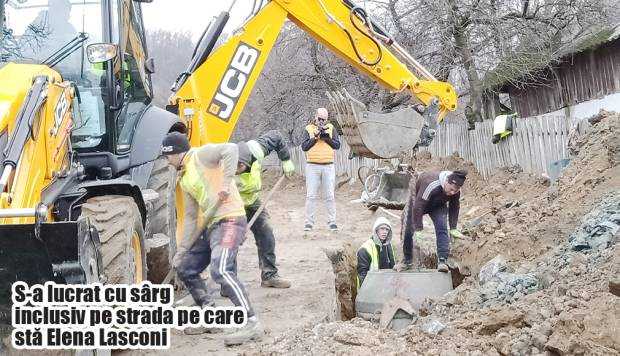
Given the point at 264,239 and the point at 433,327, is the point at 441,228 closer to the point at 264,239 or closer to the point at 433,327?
the point at 264,239

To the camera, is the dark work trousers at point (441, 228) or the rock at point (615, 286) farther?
the dark work trousers at point (441, 228)

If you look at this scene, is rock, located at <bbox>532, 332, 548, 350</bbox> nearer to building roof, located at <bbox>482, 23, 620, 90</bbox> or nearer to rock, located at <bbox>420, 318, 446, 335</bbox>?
rock, located at <bbox>420, 318, 446, 335</bbox>

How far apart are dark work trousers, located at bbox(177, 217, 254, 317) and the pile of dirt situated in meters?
0.58

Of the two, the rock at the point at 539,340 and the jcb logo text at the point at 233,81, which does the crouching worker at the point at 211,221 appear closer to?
the jcb logo text at the point at 233,81

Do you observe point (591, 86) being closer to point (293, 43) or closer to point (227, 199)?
point (293, 43)

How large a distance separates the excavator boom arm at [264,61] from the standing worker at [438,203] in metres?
1.43

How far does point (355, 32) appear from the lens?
899 centimetres

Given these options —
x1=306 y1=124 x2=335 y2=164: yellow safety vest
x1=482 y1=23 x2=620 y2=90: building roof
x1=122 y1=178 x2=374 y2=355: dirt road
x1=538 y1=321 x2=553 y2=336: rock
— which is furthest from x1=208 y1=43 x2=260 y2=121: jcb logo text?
x1=482 y1=23 x2=620 y2=90: building roof

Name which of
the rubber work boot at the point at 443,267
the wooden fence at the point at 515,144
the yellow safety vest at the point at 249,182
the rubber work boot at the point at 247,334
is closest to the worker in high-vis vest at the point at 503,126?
the wooden fence at the point at 515,144

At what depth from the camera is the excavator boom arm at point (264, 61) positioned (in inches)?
321

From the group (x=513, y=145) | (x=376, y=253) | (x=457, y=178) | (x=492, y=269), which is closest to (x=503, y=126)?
(x=513, y=145)

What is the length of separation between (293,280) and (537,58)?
12751mm

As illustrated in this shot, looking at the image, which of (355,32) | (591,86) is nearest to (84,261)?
(355,32)

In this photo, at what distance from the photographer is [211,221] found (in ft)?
19.6
